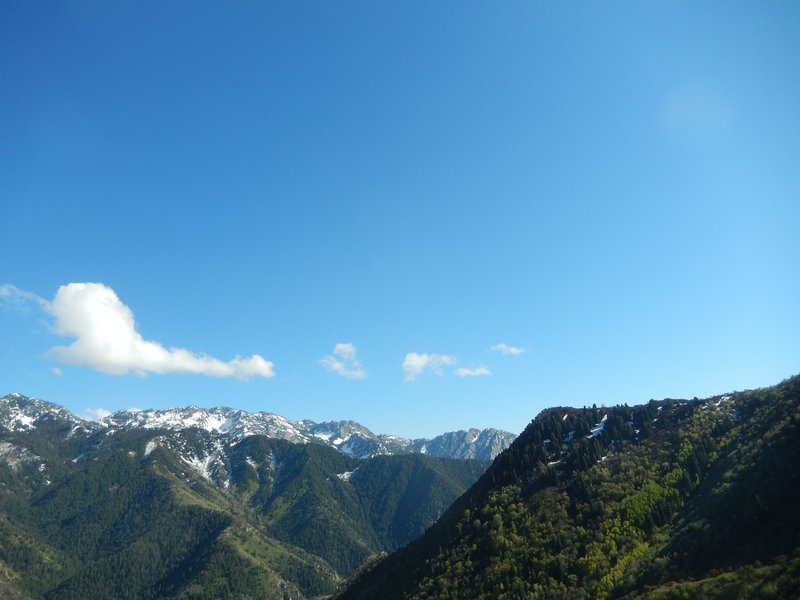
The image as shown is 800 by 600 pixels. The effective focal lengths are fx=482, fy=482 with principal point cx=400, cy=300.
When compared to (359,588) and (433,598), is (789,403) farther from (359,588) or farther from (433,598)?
(359,588)

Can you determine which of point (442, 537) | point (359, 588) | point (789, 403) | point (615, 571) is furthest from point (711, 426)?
point (359, 588)

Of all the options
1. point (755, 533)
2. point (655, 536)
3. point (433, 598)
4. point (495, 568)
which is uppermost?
point (755, 533)

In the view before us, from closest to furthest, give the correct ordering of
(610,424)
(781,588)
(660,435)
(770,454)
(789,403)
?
(781,588) → (770,454) → (789,403) → (660,435) → (610,424)

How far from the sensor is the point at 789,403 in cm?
10769

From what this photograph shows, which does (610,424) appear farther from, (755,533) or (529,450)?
(755,533)

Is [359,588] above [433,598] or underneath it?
underneath

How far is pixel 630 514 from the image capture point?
110 metres

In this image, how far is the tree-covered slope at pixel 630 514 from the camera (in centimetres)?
6819

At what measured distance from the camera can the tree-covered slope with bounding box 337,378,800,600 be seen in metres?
68.2

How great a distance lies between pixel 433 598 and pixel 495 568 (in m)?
16.5

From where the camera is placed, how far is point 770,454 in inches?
3349

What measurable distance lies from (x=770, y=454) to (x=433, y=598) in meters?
77.8

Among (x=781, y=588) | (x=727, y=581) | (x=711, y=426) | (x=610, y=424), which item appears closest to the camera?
(x=781, y=588)

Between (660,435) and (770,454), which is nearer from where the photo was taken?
(770,454)
